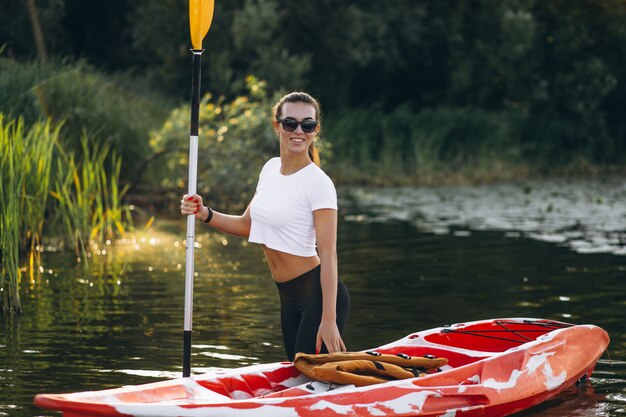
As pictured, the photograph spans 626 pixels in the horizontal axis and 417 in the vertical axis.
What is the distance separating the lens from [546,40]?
34.5 metres

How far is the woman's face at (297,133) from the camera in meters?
6.08

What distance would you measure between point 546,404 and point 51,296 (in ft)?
18.1

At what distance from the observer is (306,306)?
20.0 ft

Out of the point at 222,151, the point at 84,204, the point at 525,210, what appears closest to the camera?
the point at 84,204

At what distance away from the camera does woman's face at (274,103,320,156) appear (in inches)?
239

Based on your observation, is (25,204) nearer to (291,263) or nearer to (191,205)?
(191,205)

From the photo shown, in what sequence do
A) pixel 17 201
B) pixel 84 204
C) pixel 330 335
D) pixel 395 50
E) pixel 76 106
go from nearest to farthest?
pixel 330 335 → pixel 17 201 → pixel 84 204 → pixel 76 106 → pixel 395 50

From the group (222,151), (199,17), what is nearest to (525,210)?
(222,151)

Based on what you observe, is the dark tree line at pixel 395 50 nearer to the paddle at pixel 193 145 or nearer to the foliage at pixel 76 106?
the foliage at pixel 76 106

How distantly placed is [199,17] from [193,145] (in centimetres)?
79

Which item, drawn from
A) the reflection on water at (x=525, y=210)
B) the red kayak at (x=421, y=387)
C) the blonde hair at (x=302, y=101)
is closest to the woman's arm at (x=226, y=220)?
the blonde hair at (x=302, y=101)

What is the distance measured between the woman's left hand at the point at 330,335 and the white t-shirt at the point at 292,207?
37 centimetres

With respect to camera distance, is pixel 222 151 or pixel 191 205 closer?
pixel 191 205

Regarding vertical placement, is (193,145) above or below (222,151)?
above
